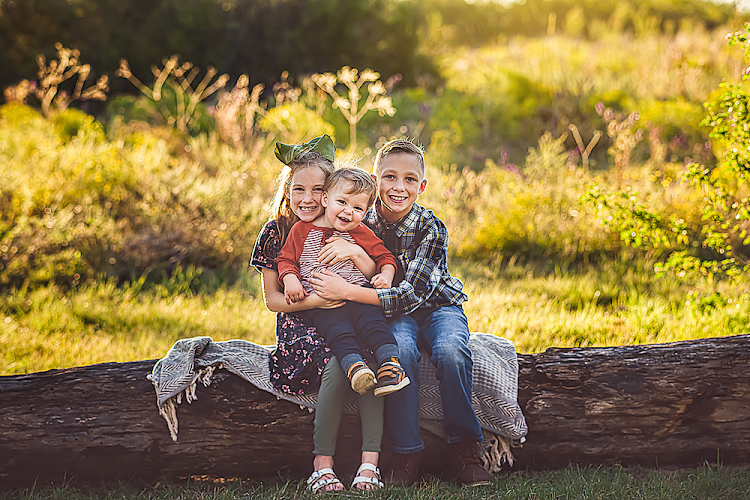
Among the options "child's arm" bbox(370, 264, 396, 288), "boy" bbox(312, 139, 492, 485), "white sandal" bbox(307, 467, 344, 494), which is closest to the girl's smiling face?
"boy" bbox(312, 139, 492, 485)

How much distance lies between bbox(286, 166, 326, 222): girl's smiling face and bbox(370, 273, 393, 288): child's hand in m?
0.44

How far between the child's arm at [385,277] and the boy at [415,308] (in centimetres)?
4

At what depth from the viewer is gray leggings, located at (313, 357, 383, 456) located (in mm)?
2803

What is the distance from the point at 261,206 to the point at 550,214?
293 centimetres

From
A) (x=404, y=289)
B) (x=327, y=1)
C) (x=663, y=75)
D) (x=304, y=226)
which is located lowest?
(x=404, y=289)

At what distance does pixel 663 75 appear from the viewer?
11148 mm

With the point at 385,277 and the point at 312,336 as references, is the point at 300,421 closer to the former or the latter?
the point at 312,336

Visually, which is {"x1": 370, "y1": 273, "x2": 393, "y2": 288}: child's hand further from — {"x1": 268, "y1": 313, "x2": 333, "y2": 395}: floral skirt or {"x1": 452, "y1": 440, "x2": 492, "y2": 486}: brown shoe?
{"x1": 452, "y1": 440, "x2": 492, "y2": 486}: brown shoe

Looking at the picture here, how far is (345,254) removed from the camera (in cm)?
306

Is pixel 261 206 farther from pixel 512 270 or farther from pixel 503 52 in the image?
pixel 503 52

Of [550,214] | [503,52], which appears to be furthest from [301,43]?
[550,214]

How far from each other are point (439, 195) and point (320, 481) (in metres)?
4.43

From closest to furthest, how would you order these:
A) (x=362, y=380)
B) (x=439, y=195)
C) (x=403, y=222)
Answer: (x=362, y=380) → (x=403, y=222) → (x=439, y=195)

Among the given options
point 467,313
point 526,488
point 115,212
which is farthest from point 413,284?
point 115,212
